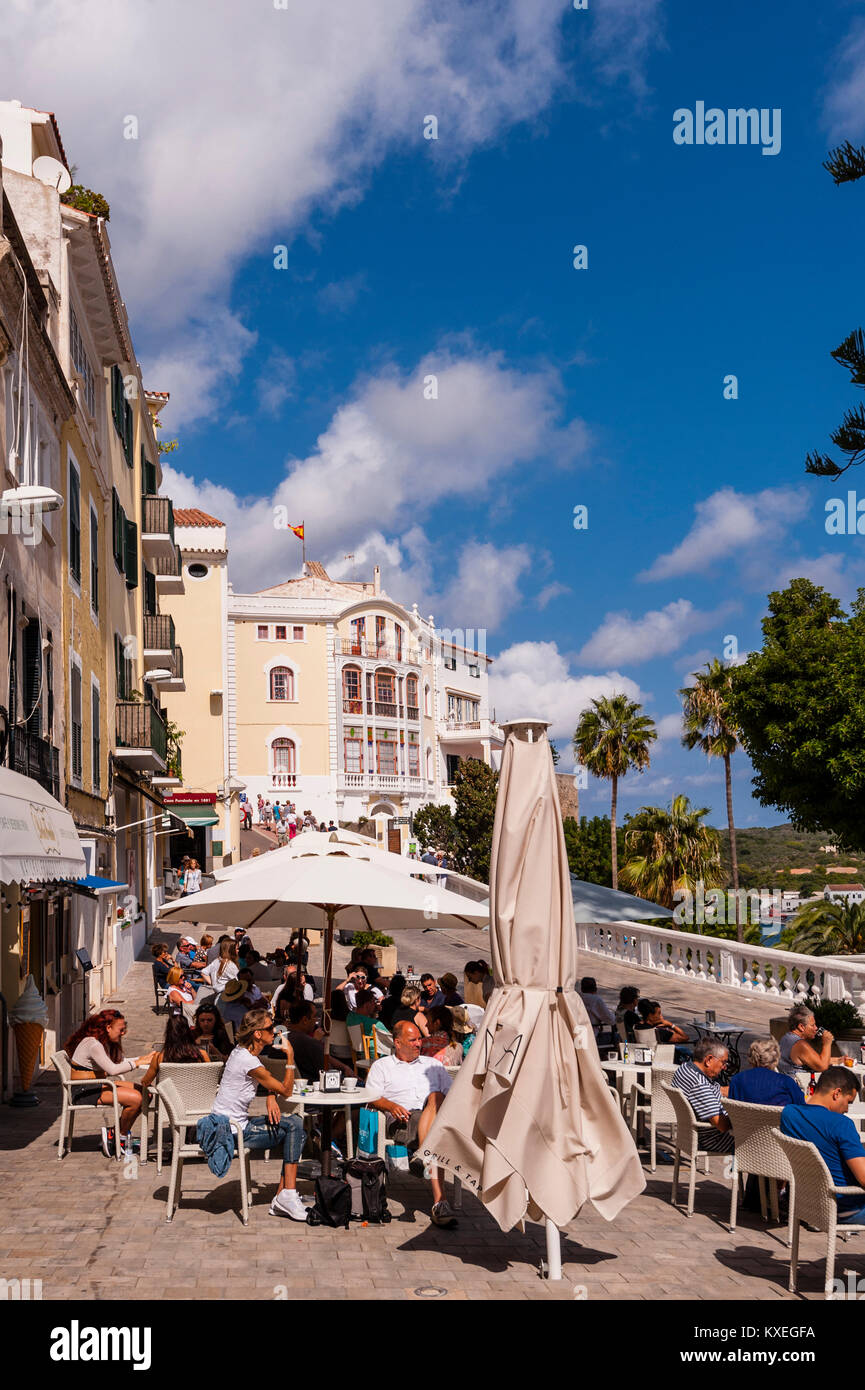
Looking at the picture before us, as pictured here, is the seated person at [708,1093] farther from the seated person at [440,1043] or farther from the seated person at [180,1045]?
the seated person at [180,1045]

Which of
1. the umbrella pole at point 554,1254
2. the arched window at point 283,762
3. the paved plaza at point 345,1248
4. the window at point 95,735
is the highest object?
the arched window at point 283,762

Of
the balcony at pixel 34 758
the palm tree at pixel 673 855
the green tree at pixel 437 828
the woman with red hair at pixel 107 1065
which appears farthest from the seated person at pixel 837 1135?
the green tree at pixel 437 828

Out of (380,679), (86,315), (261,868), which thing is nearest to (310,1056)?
(261,868)

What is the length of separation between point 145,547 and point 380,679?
41.2 meters

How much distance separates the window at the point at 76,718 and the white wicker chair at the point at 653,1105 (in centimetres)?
1126

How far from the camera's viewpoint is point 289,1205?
8445mm

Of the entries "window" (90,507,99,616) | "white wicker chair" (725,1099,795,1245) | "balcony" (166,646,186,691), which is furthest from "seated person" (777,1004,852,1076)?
"balcony" (166,646,186,691)

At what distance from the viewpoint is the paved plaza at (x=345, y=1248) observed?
6.94 meters

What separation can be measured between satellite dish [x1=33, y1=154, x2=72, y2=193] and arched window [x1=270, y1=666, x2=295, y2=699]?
167ft

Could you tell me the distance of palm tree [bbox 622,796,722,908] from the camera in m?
41.6

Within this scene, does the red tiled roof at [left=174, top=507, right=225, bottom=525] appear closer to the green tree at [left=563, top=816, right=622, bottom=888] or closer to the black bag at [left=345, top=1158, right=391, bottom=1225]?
the green tree at [left=563, top=816, right=622, bottom=888]

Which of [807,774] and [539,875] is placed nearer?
[539,875]
